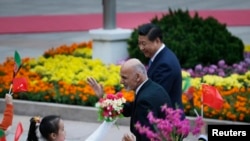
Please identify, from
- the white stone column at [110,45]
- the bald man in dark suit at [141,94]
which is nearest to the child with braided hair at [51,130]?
the bald man in dark suit at [141,94]

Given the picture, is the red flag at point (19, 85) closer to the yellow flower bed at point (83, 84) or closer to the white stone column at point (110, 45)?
the yellow flower bed at point (83, 84)

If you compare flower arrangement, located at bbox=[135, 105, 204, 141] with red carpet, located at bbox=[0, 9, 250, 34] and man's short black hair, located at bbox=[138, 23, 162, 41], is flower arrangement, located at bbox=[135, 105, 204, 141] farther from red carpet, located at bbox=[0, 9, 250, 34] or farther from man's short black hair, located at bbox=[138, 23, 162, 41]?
red carpet, located at bbox=[0, 9, 250, 34]

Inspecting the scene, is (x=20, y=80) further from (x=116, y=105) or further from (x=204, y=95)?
(x=204, y=95)

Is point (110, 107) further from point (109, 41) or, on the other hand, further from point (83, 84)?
point (109, 41)

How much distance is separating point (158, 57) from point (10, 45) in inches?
444

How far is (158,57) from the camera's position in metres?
8.08

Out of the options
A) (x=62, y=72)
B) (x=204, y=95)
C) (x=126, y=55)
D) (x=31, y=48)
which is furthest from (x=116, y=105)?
(x=31, y=48)

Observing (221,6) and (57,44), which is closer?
(57,44)

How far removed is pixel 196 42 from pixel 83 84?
2.40 metres

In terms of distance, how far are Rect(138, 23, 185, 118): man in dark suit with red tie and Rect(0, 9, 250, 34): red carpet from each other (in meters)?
12.7

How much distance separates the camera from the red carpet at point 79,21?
21.3 metres

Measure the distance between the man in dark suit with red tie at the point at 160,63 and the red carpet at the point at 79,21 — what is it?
12.7 m

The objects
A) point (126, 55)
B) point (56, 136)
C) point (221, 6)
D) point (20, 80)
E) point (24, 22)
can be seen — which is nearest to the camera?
point (56, 136)

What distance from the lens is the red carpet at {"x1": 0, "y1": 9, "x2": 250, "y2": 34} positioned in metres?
21.3
